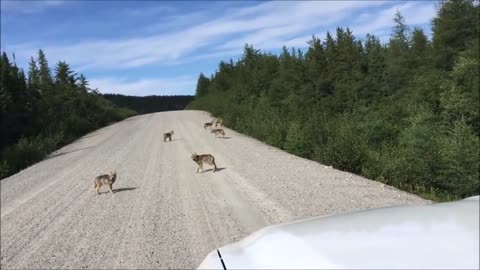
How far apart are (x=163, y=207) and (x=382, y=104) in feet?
85.7

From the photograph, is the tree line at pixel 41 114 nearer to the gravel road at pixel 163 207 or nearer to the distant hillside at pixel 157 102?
the gravel road at pixel 163 207

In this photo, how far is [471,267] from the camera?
57.3 inches

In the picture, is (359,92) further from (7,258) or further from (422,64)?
(7,258)

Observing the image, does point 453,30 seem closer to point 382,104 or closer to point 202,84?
point 382,104

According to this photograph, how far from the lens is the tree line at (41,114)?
2473cm

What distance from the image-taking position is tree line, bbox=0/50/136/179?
2473 cm

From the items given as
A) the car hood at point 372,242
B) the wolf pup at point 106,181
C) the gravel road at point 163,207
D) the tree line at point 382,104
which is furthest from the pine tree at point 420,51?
the car hood at point 372,242

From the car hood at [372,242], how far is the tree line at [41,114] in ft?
68.1

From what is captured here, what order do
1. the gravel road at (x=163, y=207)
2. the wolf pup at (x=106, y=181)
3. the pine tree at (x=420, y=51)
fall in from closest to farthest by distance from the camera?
the gravel road at (x=163, y=207)
the wolf pup at (x=106, y=181)
the pine tree at (x=420, y=51)

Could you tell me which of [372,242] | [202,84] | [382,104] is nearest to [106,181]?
[372,242]

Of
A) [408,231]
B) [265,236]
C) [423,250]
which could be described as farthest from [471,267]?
[265,236]

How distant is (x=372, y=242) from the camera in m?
1.66

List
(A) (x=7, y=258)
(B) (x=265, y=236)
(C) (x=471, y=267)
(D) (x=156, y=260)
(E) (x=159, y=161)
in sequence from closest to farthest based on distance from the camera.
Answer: (C) (x=471, y=267), (B) (x=265, y=236), (D) (x=156, y=260), (A) (x=7, y=258), (E) (x=159, y=161)

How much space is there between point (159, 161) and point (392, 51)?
29.9m
